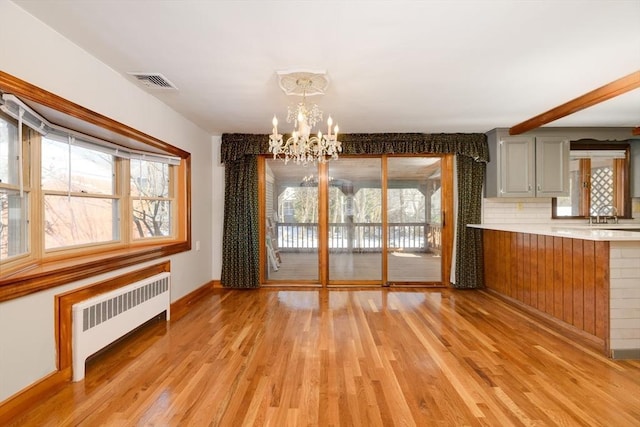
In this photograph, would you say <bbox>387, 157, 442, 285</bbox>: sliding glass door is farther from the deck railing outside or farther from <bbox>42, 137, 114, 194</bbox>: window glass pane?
<bbox>42, 137, 114, 194</bbox>: window glass pane

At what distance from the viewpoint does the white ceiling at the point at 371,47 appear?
1778 millimetres

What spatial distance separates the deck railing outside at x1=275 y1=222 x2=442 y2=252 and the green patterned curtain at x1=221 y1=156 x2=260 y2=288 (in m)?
0.53

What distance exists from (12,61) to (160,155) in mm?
1724

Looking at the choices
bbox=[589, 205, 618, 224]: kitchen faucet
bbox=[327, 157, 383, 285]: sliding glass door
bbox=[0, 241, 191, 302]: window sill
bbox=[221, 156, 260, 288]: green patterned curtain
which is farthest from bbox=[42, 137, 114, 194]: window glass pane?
bbox=[589, 205, 618, 224]: kitchen faucet

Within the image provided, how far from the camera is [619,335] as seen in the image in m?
2.45

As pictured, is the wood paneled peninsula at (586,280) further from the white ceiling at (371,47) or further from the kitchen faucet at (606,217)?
the kitchen faucet at (606,217)

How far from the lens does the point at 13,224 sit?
1.98 m

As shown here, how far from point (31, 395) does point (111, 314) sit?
2.12 ft

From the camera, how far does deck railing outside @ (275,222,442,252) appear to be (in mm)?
4766

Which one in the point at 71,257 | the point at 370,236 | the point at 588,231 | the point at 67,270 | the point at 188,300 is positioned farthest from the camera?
the point at 370,236

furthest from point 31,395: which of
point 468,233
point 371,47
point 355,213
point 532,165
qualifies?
point 532,165

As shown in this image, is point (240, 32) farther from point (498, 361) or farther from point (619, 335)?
point (619, 335)

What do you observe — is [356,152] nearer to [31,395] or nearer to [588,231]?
[588,231]

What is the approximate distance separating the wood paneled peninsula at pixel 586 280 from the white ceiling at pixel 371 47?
4.71 feet
